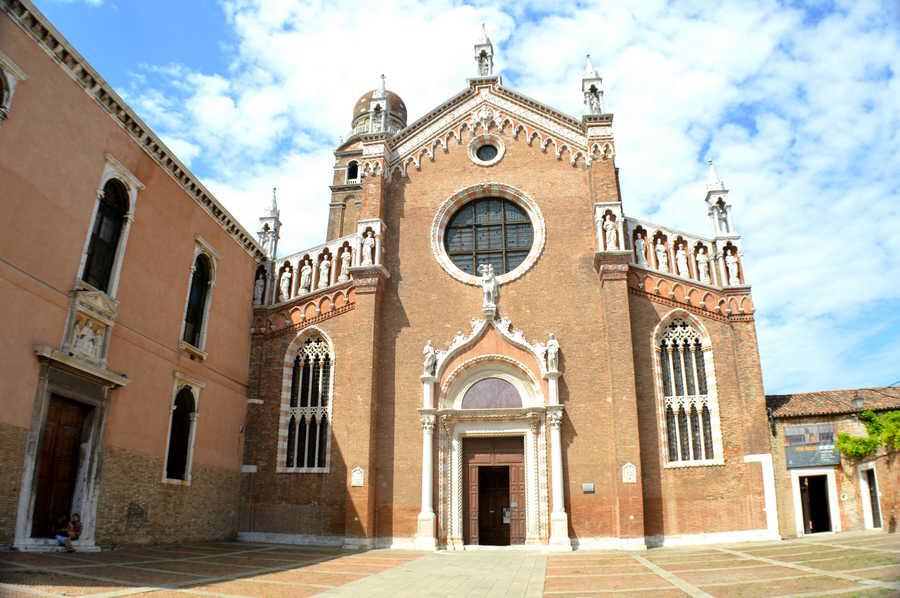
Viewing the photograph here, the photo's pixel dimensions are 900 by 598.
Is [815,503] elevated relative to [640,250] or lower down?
lower down

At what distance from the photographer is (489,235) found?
22.5 metres

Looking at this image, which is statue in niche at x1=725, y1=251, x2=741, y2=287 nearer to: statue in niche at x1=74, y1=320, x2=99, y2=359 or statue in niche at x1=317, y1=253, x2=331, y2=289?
statue in niche at x1=317, y1=253, x2=331, y2=289

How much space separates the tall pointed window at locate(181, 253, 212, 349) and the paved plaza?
5824mm

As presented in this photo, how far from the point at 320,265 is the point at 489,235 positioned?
5.83 m

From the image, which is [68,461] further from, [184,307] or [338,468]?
[338,468]

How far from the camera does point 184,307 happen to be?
1888cm

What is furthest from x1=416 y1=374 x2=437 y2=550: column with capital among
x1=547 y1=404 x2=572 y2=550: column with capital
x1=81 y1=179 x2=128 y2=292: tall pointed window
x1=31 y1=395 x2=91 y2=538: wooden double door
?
x1=81 y1=179 x2=128 y2=292: tall pointed window

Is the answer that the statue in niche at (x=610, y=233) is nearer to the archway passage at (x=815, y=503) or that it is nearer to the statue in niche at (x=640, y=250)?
the statue in niche at (x=640, y=250)

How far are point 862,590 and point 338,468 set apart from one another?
14.2 meters

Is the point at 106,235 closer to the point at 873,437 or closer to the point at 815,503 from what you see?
the point at 873,437

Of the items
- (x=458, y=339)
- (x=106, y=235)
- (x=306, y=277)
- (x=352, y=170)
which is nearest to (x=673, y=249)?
(x=458, y=339)

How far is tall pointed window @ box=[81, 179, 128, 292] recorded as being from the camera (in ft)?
50.3

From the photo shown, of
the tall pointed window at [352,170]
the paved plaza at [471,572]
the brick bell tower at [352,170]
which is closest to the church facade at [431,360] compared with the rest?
the paved plaza at [471,572]

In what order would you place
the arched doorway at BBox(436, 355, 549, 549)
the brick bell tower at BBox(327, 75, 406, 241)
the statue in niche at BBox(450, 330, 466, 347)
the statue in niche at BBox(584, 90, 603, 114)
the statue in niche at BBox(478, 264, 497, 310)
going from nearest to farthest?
the arched doorway at BBox(436, 355, 549, 549), the statue in niche at BBox(450, 330, 466, 347), the statue in niche at BBox(478, 264, 497, 310), the statue in niche at BBox(584, 90, 603, 114), the brick bell tower at BBox(327, 75, 406, 241)
